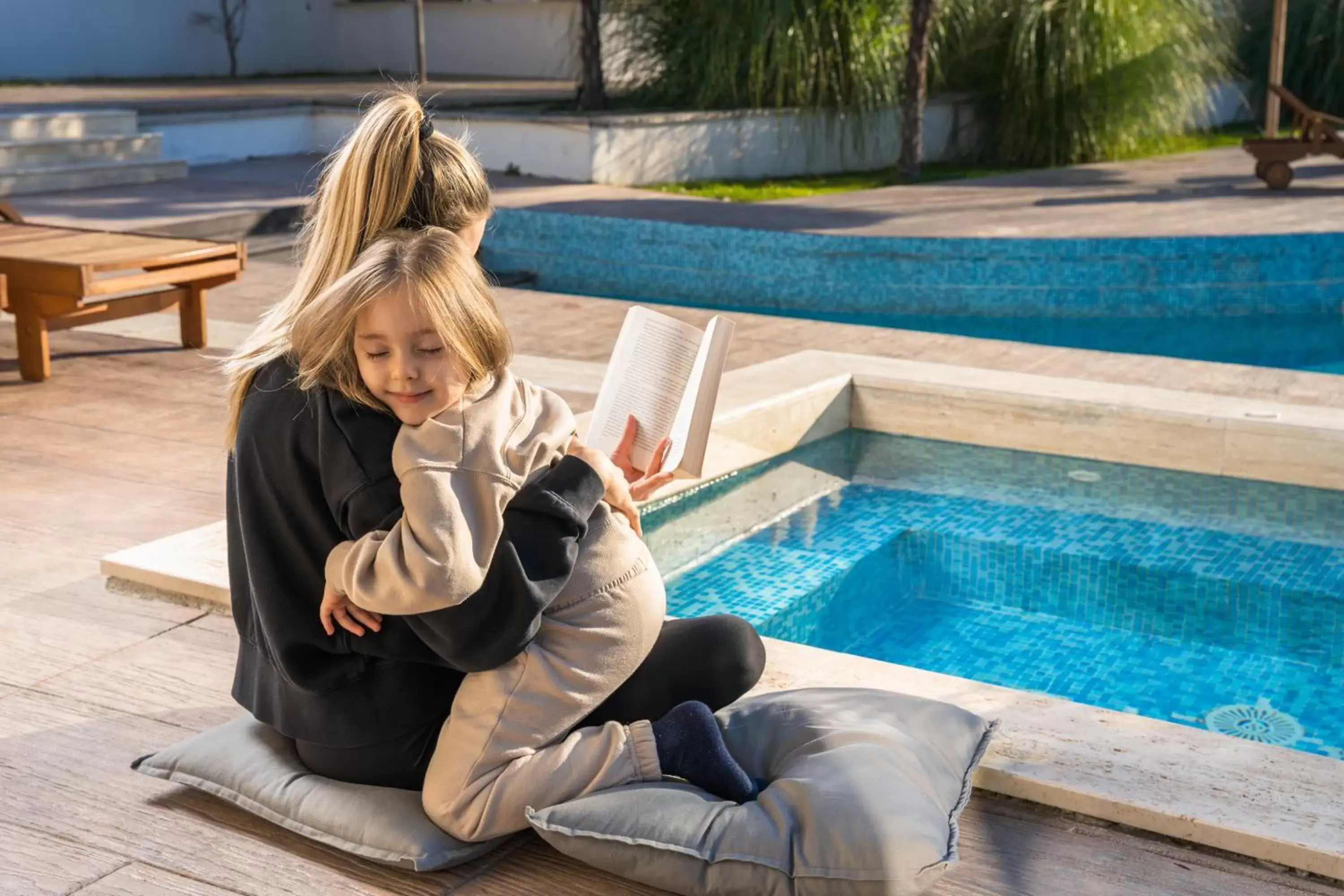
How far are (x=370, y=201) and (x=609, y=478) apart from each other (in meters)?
0.48

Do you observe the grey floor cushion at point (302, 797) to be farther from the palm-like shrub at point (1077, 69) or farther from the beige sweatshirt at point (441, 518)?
the palm-like shrub at point (1077, 69)

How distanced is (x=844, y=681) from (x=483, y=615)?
940 millimetres

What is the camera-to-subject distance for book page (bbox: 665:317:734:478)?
6.76 feet

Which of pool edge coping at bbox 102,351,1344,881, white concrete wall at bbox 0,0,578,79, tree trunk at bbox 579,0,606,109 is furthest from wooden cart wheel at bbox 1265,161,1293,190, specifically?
white concrete wall at bbox 0,0,578,79

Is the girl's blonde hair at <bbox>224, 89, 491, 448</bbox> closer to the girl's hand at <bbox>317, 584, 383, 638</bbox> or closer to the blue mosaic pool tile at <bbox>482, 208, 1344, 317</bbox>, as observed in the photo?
the girl's hand at <bbox>317, 584, 383, 638</bbox>

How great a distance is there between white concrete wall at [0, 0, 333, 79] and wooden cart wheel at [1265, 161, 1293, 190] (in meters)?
12.1

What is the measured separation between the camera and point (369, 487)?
1.75 meters

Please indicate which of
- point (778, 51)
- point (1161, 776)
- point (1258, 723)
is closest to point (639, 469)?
point (1161, 776)

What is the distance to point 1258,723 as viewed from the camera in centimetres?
320

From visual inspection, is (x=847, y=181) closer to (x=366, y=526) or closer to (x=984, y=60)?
(x=984, y=60)

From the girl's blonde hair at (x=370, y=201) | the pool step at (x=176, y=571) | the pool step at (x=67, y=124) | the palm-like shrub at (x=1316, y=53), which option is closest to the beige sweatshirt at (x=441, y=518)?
the girl's blonde hair at (x=370, y=201)

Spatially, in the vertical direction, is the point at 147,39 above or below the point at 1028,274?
above

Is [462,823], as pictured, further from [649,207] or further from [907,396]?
[649,207]

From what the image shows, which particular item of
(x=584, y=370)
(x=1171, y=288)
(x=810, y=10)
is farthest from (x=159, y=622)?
(x=810, y=10)
